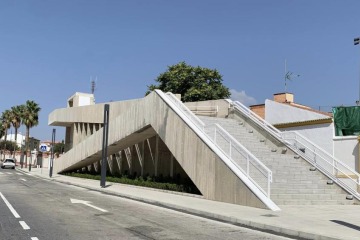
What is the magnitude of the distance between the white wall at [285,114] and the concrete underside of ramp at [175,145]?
703 centimetres

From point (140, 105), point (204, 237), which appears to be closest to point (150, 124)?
point (140, 105)

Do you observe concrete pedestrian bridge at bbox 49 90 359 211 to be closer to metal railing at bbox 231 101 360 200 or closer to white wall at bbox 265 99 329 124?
metal railing at bbox 231 101 360 200

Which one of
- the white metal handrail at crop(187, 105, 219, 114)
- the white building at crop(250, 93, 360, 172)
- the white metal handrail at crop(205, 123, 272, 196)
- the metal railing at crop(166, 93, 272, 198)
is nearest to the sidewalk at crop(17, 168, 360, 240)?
the metal railing at crop(166, 93, 272, 198)

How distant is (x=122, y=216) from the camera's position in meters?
12.0

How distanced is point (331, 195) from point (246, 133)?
5890 millimetres

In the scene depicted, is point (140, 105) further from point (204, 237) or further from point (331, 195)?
point (204, 237)

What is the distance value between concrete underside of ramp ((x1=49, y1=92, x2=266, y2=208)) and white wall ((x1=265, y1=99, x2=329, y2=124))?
703 cm

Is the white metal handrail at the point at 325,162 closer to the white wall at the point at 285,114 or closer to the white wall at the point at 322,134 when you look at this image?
the white wall at the point at 322,134

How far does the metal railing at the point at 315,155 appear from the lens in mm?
17577

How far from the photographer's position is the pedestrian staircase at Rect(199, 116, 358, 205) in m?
15.2

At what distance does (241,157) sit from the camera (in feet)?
54.6

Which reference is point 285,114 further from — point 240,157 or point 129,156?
point 129,156

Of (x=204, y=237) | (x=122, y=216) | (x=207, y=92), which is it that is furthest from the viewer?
(x=207, y=92)

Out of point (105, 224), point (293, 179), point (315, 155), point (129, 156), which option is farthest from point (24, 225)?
point (129, 156)
